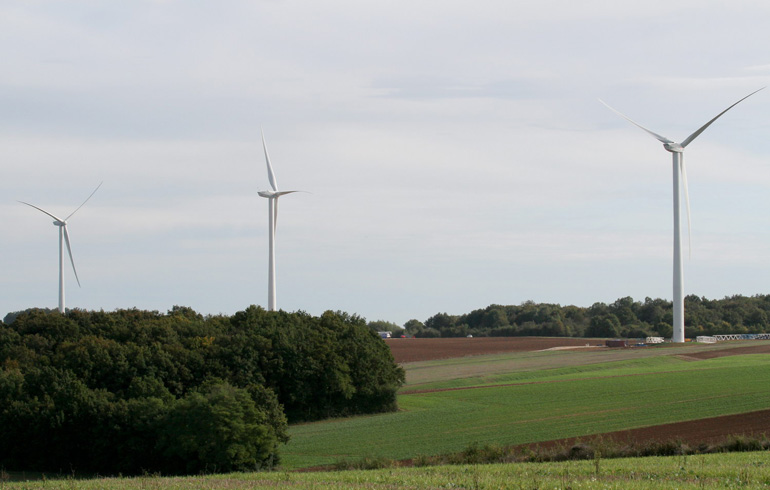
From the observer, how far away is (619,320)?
167625mm

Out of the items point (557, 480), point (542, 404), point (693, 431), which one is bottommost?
point (542, 404)

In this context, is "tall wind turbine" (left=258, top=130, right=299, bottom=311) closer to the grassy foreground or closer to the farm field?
the farm field

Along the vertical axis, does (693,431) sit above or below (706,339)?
below

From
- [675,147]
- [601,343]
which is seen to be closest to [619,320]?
[601,343]

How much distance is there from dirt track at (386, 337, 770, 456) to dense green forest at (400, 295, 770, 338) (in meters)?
16.9

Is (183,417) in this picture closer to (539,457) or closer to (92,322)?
(539,457)

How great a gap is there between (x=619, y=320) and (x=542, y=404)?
109642 mm

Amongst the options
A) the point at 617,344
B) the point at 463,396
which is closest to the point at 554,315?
the point at 617,344

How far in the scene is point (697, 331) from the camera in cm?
14225

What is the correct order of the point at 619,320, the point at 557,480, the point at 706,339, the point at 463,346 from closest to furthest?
the point at 557,480 → the point at 706,339 → the point at 463,346 → the point at 619,320

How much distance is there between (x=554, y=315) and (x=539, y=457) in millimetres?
158726

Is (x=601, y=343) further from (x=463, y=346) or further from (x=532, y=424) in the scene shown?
(x=532, y=424)

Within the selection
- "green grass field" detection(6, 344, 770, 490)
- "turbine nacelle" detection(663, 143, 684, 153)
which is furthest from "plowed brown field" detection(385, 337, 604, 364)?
"turbine nacelle" detection(663, 143, 684, 153)

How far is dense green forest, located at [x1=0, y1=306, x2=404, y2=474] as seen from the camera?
44625 mm
